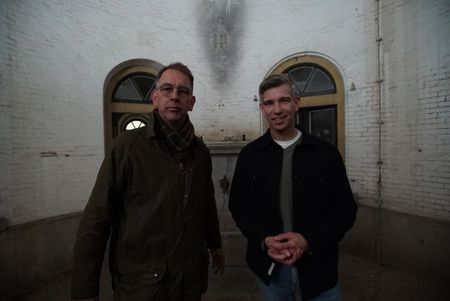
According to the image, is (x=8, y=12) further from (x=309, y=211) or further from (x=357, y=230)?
(x=357, y=230)

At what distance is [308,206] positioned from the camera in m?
1.72

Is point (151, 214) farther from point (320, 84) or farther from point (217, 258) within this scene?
point (320, 84)

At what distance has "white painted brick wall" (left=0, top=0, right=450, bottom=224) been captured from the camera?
385cm

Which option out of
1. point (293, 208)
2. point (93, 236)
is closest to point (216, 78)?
point (293, 208)

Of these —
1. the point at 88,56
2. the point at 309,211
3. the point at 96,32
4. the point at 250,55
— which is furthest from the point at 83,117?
the point at 309,211

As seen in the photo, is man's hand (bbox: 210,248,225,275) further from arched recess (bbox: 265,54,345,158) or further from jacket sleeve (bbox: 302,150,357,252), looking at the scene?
arched recess (bbox: 265,54,345,158)

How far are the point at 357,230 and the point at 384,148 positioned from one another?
1.53 m

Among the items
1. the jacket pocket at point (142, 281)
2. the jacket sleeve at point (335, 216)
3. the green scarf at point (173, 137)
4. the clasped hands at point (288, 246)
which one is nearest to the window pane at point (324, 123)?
the jacket sleeve at point (335, 216)

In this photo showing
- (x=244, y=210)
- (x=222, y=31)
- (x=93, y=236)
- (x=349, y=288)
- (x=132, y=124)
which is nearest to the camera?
(x=93, y=236)

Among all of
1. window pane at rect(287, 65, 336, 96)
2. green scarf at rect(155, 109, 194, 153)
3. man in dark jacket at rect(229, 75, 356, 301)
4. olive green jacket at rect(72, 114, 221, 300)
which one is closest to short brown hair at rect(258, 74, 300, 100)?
man in dark jacket at rect(229, 75, 356, 301)

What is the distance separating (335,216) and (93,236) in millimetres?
1467

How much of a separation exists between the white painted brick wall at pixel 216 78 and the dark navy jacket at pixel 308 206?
10.0 feet

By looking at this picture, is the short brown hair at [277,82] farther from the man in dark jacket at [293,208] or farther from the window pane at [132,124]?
the window pane at [132,124]

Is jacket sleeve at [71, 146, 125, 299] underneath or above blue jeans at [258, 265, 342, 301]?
above
